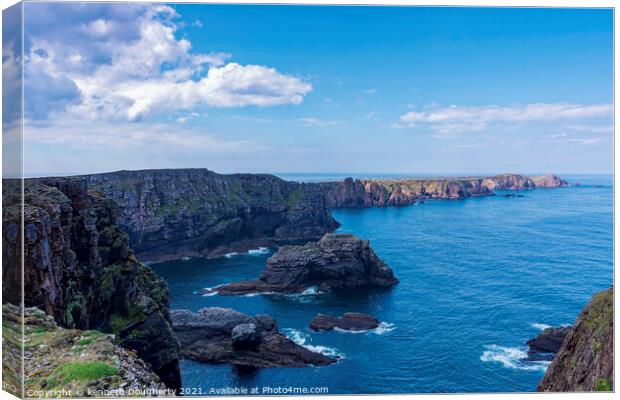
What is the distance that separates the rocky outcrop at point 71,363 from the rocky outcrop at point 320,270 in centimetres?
4248

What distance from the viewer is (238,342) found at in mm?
38938

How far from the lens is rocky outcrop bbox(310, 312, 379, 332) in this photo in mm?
43344

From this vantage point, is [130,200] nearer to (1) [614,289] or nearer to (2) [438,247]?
(2) [438,247]

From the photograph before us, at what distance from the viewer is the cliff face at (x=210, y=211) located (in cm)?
7512

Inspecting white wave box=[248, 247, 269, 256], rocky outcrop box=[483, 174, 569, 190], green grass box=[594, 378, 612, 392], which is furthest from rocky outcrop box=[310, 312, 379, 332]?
white wave box=[248, 247, 269, 256]

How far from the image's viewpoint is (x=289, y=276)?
58500 millimetres

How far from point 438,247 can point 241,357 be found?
35031 mm

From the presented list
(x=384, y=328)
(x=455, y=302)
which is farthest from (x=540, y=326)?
(x=384, y=328)

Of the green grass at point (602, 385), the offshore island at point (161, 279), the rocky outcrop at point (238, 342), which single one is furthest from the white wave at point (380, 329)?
the green grass at point (602, 385)

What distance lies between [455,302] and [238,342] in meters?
19.3

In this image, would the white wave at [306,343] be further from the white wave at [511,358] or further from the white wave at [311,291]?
the white wave at [311,291]

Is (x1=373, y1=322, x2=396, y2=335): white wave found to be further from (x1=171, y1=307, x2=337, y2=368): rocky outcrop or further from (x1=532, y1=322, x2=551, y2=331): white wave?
(x1=532, y1=322, x2=551, y2=331): white wave

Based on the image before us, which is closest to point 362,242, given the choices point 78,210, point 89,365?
point 78,210

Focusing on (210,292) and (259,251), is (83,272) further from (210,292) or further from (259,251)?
(259,251)
